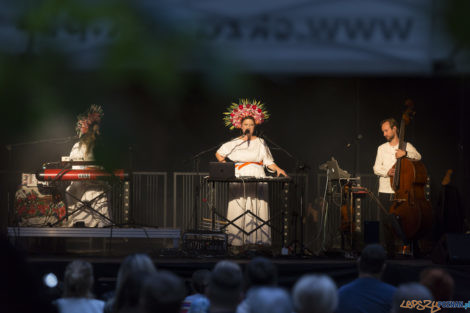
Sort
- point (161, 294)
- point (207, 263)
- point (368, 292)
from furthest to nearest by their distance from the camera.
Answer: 1. point (207, 263)
2. point (368, 292)
3. point (161, 294)

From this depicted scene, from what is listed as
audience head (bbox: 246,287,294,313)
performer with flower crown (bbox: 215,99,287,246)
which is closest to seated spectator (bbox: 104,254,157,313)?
audience head (bbox: 246,287,294,313)

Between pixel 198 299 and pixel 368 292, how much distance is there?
104cm

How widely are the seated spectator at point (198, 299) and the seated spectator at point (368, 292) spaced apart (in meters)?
0.82

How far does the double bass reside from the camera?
6.79 meters

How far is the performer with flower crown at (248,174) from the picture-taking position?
7.91 m

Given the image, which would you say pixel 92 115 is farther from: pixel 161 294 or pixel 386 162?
pixel 386 162

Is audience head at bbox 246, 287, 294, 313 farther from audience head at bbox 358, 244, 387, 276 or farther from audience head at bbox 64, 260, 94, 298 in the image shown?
audience head at bbox 358, 244, 387, 276

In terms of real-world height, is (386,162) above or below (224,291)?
above

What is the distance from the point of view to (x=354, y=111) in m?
10.5

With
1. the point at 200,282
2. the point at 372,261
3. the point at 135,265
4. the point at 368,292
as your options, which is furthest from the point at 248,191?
the point at 135,265

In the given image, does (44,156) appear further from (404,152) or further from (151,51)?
(151,51)

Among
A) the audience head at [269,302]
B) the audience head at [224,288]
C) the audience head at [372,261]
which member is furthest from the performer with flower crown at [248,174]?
the audience head at [269,302]

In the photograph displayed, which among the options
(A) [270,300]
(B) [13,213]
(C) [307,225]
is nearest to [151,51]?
(A) [270,300]

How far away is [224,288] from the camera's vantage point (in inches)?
106
